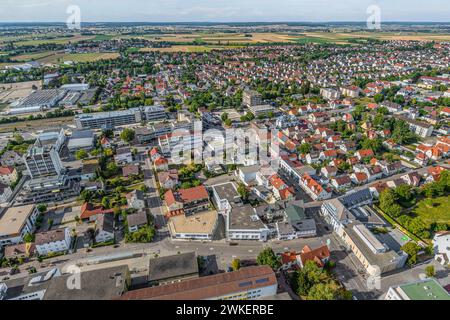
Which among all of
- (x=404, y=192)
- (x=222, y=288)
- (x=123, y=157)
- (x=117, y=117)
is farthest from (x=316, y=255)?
(x=117, y=117)

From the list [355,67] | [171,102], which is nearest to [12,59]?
[171,102]

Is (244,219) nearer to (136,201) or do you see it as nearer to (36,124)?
(136,201)

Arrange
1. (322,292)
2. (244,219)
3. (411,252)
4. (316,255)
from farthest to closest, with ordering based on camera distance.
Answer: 1. (244,219)
2. (316,255)
3. (411,252)
4. (322,292)

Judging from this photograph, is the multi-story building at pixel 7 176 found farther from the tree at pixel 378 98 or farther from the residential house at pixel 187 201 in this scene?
the tree at pixel 378 98

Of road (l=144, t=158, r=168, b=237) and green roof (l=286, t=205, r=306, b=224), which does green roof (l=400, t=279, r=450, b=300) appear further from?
road (l=144, t=158, r=168, b=237)

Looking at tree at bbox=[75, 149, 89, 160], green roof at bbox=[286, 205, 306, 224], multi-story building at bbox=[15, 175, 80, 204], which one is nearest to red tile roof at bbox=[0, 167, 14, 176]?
multi-story building at bbox=[15, 175, 80, 204]
